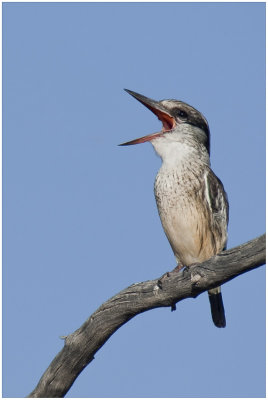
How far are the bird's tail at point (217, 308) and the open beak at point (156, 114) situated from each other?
175 centimetres

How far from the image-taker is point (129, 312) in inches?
247

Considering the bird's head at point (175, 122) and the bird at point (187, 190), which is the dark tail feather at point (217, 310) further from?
the bird's head at point (175, 122)

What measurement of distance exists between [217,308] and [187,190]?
132cm

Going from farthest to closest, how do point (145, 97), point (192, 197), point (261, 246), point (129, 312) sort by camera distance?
1. point (145, 97)
2. point (192, 197)
3. point (129, 312)
4. point (261, 246)

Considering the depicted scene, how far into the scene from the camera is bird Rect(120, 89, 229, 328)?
25.2 ft

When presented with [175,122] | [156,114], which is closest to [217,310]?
[175,122]

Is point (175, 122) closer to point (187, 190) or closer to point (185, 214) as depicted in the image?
point (187, 190)

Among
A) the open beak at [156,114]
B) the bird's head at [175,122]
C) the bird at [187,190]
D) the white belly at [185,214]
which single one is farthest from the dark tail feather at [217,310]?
the open beak at [156,114]

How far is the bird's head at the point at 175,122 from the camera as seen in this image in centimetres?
811

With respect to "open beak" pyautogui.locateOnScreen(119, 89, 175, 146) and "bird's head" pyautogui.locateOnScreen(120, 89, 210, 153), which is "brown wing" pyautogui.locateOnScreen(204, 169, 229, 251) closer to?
"bird's head" pyautogui.locateOnScreen(120, 89, 210, 153)

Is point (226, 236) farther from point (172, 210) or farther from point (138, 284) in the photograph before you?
point (138, 284)

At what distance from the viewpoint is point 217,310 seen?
316 inches

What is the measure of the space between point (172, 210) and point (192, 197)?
24cm

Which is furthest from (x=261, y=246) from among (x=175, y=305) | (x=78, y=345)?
(x=78, y=345)
